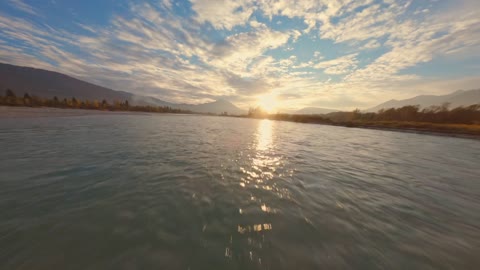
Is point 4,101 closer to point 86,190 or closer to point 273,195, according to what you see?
point 86,190

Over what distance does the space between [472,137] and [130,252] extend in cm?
5052

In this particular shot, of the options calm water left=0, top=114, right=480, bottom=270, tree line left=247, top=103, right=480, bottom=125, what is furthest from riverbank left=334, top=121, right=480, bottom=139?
calm water left=0, top=114, right=480, bottom=270

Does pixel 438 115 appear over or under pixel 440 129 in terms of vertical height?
over

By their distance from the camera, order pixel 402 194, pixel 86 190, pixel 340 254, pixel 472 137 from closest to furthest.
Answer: pixel 340 254 < pixel 86 190 < pixel 402 194 < pixel 472 137

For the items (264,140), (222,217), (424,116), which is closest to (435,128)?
(424,116)

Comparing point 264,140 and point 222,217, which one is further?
point 264,140

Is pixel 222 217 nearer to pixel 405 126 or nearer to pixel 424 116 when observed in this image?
pixel 405 126

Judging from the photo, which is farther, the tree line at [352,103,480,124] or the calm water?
the tree line at [352,103,480,124]

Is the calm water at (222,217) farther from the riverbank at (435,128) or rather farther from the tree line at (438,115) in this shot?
the tree line at (438,115)

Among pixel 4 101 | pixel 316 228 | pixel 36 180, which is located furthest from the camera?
pixel 4 101

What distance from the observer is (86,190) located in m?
5.06

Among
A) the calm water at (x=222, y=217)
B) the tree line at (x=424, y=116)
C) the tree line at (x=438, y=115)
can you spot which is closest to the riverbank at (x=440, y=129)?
the tree line at (x=424, y=116)

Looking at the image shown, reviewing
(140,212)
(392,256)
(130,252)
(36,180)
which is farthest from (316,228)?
(36,180)

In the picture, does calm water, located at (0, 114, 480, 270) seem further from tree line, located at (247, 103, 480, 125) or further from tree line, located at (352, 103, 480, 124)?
tree line, located at (352, 103, 480, 124)
